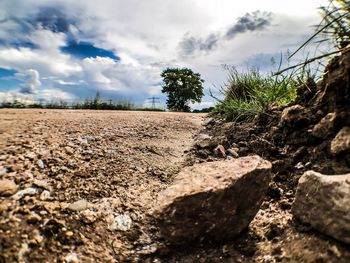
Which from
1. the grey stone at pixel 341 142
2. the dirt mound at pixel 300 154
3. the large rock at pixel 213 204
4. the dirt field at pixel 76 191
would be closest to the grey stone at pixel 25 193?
the dirt field at pixel 76 191

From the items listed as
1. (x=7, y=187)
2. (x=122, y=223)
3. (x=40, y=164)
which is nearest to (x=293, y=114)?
(x=122, y=223)

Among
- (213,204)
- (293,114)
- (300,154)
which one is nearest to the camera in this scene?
(213,204)

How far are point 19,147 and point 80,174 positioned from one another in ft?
1.68

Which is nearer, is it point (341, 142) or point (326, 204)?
point (326, 204)

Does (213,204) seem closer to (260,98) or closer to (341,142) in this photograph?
(341,142)

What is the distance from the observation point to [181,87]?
23.3m

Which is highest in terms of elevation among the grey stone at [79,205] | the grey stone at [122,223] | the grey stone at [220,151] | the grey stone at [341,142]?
the grey stone at [341,142]

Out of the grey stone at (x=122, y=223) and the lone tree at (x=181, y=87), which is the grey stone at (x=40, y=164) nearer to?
Answer: the grey stone at (x=122, y=223)

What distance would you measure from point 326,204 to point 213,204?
53 cm

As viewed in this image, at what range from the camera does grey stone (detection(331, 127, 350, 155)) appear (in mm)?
1486

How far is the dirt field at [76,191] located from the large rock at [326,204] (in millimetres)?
809

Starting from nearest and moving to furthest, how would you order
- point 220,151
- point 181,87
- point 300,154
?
point 300,154 < point 220,151 < point 181,87

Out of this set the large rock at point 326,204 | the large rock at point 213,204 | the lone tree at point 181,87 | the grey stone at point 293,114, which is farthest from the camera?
the lone tree at point 181,87

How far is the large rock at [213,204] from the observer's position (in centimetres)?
136
